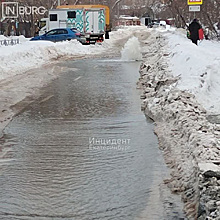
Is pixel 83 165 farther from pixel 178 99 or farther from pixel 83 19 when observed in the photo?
pixel 83 19

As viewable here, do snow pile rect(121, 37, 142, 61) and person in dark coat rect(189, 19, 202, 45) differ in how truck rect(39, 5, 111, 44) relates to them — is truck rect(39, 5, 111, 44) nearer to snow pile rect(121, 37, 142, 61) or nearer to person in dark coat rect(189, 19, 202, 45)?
snow pile rect(121, 37, 142, 61)

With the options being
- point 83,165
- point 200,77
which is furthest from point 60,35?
point 83,165

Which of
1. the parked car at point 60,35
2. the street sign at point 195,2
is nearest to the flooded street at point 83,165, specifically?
the street sign at point 195,2

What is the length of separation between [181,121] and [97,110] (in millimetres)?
3494

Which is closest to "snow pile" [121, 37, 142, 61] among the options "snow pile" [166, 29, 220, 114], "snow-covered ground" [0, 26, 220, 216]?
"snow-covered ground" [0, 26, 220, 216]

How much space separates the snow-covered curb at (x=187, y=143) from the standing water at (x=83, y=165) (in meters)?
0.18

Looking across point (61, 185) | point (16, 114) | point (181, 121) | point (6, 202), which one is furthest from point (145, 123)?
point (6, 202)

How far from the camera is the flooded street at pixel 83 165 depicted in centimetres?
583

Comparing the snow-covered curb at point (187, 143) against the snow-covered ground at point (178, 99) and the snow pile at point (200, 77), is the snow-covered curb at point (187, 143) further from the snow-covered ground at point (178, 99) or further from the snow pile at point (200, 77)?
the snow pile at point (200, 77)

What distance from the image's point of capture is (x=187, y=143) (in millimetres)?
7547

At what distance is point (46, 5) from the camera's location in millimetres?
60406

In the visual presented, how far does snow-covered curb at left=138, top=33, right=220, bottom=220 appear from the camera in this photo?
213 inches

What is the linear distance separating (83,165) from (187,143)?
1.49 meters

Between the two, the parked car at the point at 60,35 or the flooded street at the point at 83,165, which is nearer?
the flooded street at the point at 83,165
